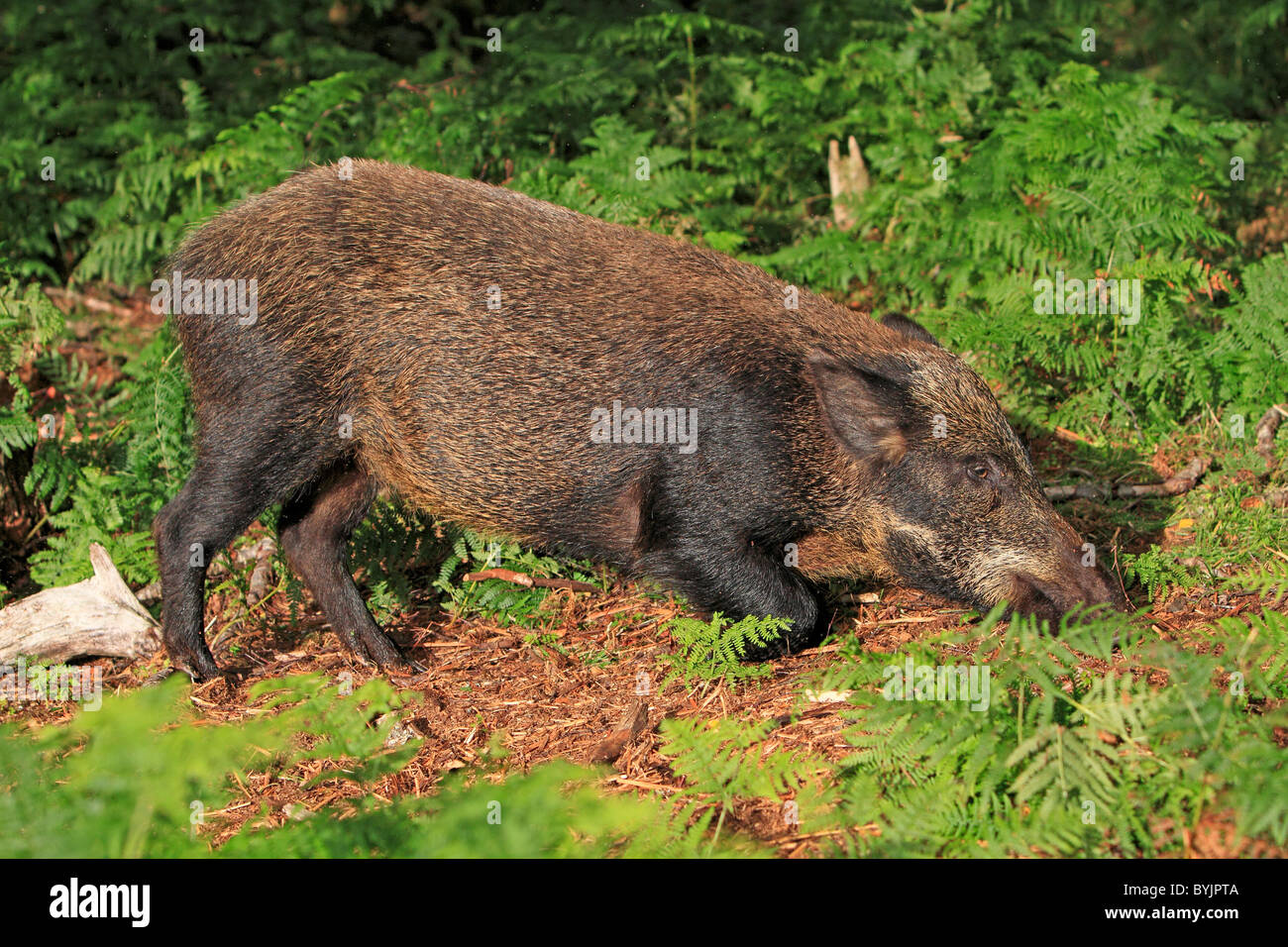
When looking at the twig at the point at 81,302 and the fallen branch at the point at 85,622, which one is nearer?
the fallen branch at the point at 85,622

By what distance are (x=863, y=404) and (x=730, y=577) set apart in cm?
89

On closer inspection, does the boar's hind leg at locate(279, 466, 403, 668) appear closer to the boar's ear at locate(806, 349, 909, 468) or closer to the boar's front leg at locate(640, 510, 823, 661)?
the boar's front leg at locate(640, 510, 823, 661)

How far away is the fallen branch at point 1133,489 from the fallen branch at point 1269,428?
0.98ft

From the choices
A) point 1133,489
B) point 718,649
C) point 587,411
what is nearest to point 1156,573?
point 1133,489

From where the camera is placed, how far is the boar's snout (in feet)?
15.6

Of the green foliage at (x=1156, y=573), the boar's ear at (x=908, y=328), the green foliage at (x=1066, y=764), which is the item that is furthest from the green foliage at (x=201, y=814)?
the boar's ear at (x=908, y=328)

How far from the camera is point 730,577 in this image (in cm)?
497

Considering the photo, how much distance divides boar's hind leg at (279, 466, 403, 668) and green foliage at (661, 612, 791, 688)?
60.9 inches

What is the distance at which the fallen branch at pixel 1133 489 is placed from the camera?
5.97 meters

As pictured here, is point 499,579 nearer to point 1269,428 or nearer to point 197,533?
point 197,533
